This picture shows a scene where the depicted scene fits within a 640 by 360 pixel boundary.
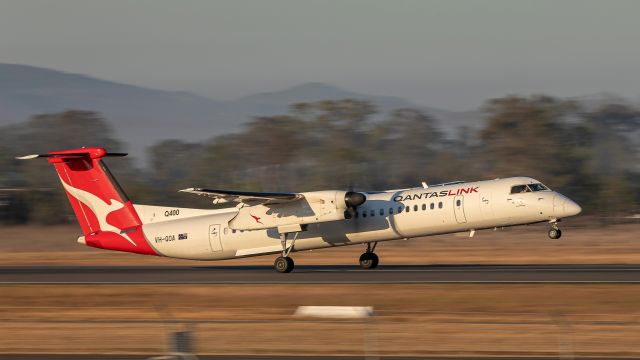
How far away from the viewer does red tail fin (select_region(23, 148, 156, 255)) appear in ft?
98.4

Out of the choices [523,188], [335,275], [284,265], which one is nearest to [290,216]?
[284,265]

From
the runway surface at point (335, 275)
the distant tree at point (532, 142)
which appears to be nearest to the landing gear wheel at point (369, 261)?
the runway surface at point (335, 275)

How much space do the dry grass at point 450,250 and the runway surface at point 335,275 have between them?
2913 millimetres

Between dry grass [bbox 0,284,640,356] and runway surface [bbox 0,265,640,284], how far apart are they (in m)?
1.26

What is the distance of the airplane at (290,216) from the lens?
26938 mm

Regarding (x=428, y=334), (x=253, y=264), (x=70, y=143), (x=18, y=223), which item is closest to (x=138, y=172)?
(x=70, y=143)

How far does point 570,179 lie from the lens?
6469cm

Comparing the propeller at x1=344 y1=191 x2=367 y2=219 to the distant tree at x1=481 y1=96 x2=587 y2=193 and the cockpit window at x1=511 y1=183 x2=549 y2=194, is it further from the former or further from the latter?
the distant tree at x1=481 y1=96 x2=587 y2=193

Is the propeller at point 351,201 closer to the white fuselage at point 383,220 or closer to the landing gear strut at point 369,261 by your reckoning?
the white fuselage at point 383,220

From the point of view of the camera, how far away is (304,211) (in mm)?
27719

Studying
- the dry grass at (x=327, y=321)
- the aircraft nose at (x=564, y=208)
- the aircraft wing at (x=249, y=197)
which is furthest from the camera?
the aircraft wing at (x=249, y=197)

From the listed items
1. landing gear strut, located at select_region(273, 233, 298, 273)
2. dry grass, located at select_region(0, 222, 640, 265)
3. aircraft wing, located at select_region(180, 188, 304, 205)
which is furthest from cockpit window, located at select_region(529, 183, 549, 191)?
landing gear strut, located at select_region(273, 233, 298, 273)

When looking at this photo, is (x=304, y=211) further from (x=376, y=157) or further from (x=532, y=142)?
(x=376, y=157)

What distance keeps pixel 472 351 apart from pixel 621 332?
2284 mm
